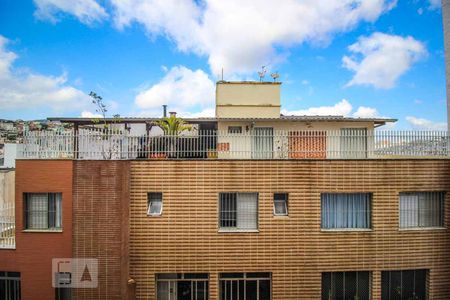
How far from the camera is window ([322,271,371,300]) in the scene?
975cm

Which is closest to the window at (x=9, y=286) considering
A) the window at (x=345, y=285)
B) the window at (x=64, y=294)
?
the window at (x=64, y=294)

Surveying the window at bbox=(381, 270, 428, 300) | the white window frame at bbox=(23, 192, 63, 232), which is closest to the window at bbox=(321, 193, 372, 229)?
the window at bbox=(381, 270, 428, 300)

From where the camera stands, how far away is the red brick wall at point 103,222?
932cm

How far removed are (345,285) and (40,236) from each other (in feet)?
36.0

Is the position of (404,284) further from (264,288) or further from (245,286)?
(245,286)

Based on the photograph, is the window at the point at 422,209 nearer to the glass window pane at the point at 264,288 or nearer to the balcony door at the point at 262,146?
the balcony door at the point at 262,146

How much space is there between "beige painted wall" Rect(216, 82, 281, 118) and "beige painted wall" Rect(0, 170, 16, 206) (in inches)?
450

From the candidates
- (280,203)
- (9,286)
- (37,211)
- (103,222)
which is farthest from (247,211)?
(9,286)

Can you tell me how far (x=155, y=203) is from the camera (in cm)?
961

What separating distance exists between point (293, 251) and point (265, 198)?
6.90 feet

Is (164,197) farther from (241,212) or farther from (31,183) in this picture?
(31,183)

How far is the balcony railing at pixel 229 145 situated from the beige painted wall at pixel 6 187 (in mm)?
5044

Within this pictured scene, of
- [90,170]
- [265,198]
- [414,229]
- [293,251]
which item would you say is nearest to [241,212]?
[265,198]

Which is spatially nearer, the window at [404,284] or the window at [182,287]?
the window at [182,287]
